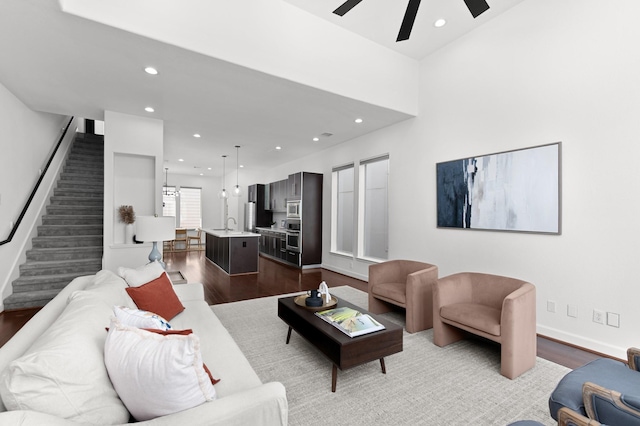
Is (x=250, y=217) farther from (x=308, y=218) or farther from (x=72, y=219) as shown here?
(x=72, y=219)

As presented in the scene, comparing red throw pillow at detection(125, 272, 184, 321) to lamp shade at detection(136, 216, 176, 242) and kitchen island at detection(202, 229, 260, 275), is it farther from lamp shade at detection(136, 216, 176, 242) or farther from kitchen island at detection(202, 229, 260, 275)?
kitchen island at detection(202, 229, 260, 275)

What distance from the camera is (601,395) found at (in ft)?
4.04

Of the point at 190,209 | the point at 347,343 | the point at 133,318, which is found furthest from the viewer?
the point at 190,209

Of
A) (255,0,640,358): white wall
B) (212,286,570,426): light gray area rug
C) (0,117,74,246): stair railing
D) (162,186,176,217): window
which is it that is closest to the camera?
(212,286,570,426): light gray area rug

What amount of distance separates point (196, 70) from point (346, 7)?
175 centimetres

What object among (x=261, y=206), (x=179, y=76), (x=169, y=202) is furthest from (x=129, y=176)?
(x=169, y=202)

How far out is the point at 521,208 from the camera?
10.7 feet

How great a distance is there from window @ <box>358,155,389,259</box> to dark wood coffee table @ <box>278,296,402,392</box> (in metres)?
3.10

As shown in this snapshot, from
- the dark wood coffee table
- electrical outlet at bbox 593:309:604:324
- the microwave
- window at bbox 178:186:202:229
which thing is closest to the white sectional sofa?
the dark wood coffee table

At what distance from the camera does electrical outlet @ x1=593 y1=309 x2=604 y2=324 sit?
2716 mm

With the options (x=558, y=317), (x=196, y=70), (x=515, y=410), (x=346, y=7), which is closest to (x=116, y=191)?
(x=196, y=70)

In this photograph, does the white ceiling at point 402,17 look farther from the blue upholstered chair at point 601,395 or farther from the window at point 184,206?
the window at point 184,206

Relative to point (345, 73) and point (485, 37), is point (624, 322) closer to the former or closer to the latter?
point (485, 37)

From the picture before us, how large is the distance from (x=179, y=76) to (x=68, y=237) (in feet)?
12.0
